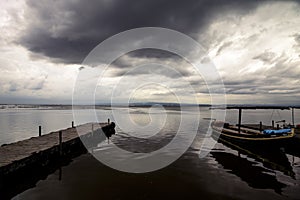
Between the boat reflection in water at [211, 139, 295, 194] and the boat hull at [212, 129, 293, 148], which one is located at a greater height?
the boat hull at [212, 129, 293, 148]

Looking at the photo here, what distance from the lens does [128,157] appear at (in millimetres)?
21266

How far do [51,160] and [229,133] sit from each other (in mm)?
22936

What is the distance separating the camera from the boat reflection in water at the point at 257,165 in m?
14.8

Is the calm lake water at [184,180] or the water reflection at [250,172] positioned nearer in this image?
the calm lake water at [184,180]

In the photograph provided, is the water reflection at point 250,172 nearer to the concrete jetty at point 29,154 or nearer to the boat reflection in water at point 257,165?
the boat reflection in water at point 257,165

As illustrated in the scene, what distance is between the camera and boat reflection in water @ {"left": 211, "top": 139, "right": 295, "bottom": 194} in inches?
582

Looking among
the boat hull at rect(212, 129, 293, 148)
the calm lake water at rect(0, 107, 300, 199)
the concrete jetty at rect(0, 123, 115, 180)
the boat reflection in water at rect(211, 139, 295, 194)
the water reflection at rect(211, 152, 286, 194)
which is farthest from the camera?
the boat hull at rect(212, 129, 293, 148)

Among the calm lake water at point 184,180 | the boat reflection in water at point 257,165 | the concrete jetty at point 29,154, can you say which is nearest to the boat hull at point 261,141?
the boat reflection in water at point 257,165

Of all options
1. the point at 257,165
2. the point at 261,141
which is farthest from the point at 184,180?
the point at 261,141

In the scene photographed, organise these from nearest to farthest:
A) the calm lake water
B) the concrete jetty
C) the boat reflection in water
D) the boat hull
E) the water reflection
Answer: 1. the calm lake water
2. the concrete jetty
3. the water reflection
4. the boat reflection in water
5. the boat hull

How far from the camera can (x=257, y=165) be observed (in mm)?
19031

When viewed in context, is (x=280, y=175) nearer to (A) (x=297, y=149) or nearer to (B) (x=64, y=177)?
(A) (x=297, y=149)

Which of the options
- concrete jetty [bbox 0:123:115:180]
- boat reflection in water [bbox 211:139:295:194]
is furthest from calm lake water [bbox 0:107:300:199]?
Answer: concrete jetty [bbox 0:123:115:180]

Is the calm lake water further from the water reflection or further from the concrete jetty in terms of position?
the concrete jetty
